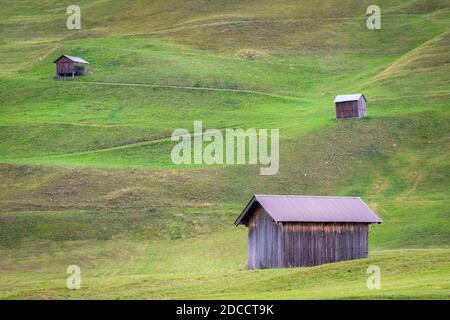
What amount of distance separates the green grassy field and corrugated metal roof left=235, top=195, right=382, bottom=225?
10.4 feet

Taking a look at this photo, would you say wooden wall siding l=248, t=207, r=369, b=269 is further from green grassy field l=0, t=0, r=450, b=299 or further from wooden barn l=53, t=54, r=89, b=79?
wooden barn l=53, t=54, r=89, b=79

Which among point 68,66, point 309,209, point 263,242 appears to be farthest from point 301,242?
point 68,66

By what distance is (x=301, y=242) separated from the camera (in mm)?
62688

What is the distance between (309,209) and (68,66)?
77.6 meters

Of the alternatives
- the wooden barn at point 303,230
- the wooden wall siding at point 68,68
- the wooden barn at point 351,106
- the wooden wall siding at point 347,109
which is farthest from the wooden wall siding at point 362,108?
the wooden barn at point 303,230

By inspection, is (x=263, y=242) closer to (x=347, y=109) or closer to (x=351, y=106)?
(x=351, y=106)

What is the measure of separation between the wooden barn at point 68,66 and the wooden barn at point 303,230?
74.2m

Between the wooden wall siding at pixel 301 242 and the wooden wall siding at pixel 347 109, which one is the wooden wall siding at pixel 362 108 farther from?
the wooden wall siding at pixel 301 242

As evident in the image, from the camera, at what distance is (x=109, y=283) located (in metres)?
56.4

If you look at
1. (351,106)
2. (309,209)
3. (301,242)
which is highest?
(351,106)

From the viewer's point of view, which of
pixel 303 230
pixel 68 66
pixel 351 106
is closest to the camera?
pixel 303 230

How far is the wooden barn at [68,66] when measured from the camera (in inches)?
5266
